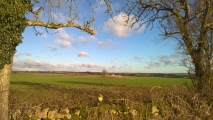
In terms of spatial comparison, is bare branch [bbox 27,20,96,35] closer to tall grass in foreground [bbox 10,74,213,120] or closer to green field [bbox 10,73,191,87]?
tall grass in foreground [bbox 10,74,213,120]

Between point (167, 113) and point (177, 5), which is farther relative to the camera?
point (177, 5)

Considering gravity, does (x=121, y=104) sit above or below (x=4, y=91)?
below

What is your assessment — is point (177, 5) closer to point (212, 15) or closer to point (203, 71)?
point (212, 15)

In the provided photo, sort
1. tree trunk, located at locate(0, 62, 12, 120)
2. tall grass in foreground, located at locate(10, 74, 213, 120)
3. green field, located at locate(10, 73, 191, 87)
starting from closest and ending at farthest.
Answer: tree trunk, located at locate(0, 62, 12, 120) → tall grass in foreground, located at locate(10, 74, 213, 120) → green field, located at locate(10, 73, 191, 87)

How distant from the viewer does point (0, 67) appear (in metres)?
7.64

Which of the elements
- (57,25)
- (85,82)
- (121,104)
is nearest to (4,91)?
(57,25)

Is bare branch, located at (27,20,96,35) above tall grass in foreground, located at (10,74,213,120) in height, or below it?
above

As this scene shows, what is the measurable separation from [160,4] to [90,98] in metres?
9.01

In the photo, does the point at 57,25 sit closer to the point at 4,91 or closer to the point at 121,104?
the point at 4,91

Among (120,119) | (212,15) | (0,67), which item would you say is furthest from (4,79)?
(212,15)

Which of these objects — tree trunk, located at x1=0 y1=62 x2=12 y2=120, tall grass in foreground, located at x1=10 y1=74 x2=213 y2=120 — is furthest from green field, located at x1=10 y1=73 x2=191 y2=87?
tree trunk, located at x1=0 y1=62 x2=12 y2=120

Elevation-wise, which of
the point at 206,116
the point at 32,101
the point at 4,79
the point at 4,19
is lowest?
the point at 206,116

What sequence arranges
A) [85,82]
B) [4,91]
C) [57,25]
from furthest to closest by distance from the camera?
[85,82] < [57,25] < [4,91]

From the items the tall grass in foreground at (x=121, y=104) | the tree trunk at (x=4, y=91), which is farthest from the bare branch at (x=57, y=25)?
the tall grass in foreground at (x=121, y=104)
